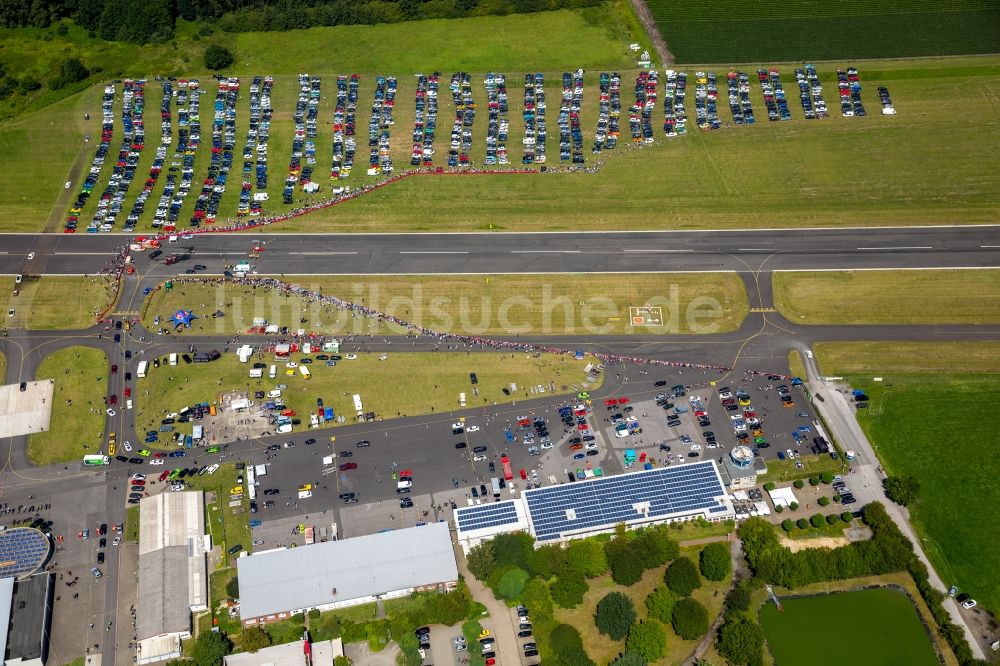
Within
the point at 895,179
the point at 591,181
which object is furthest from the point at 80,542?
the point at 895,179

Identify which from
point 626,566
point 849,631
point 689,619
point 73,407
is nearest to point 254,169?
point 73,407

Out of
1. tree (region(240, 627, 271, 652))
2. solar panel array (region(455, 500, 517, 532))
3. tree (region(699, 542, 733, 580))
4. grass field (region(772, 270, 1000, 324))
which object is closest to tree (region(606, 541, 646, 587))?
tree (region(699, 542, 733, 580))

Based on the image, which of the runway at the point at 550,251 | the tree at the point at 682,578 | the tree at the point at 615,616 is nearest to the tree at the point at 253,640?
the tree at the point at 615,616

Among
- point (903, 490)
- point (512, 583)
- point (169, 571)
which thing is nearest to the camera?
point (512, 583)

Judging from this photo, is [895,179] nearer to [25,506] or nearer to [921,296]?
[921,296]

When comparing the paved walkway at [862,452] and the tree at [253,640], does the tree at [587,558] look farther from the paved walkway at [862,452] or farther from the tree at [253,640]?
the paved walkway at [862,452]

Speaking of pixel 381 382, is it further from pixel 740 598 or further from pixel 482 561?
pixel 740 598

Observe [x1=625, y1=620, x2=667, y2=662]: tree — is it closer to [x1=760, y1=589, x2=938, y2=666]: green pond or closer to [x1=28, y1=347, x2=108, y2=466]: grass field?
[x1=760, y1=589, x2=938, y2=666]: green pond
